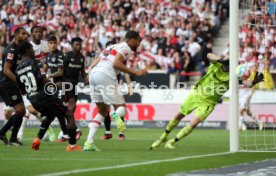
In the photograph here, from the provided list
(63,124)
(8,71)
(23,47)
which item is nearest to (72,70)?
(63,124)

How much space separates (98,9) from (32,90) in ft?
66.2

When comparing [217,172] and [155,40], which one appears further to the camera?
[155,40]

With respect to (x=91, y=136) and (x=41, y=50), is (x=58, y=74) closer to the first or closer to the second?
(x=41, y=50)

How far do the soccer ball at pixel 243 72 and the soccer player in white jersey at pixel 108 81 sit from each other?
190cm

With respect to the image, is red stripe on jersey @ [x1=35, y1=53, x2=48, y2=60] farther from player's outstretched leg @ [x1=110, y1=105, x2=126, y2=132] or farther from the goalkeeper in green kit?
the goalkeeper in green kit

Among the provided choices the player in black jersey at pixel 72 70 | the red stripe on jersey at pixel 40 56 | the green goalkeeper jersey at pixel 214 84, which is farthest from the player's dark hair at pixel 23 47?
the player in black jersey at pixel 72 70

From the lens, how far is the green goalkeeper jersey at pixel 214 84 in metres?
15.5

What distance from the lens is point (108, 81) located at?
14969mm

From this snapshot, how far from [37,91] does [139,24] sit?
18115 mm

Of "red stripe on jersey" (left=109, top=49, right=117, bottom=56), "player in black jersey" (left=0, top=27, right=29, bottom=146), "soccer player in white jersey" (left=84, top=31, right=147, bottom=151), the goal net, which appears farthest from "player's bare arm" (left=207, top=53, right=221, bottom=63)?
"player in black jersey" (left=0, top=27, right=29, bottom=146)

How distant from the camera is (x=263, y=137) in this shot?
2059 centimetres

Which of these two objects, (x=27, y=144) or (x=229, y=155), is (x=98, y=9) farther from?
(x=229, y=155)

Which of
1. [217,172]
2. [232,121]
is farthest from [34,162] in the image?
[232,121]

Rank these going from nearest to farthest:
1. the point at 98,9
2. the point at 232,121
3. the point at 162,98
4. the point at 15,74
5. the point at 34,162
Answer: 1. the point at 34,162
2. the point at 232,121
3. the point at 15,74
4. the point at 162,98
5. the point at 98,9
